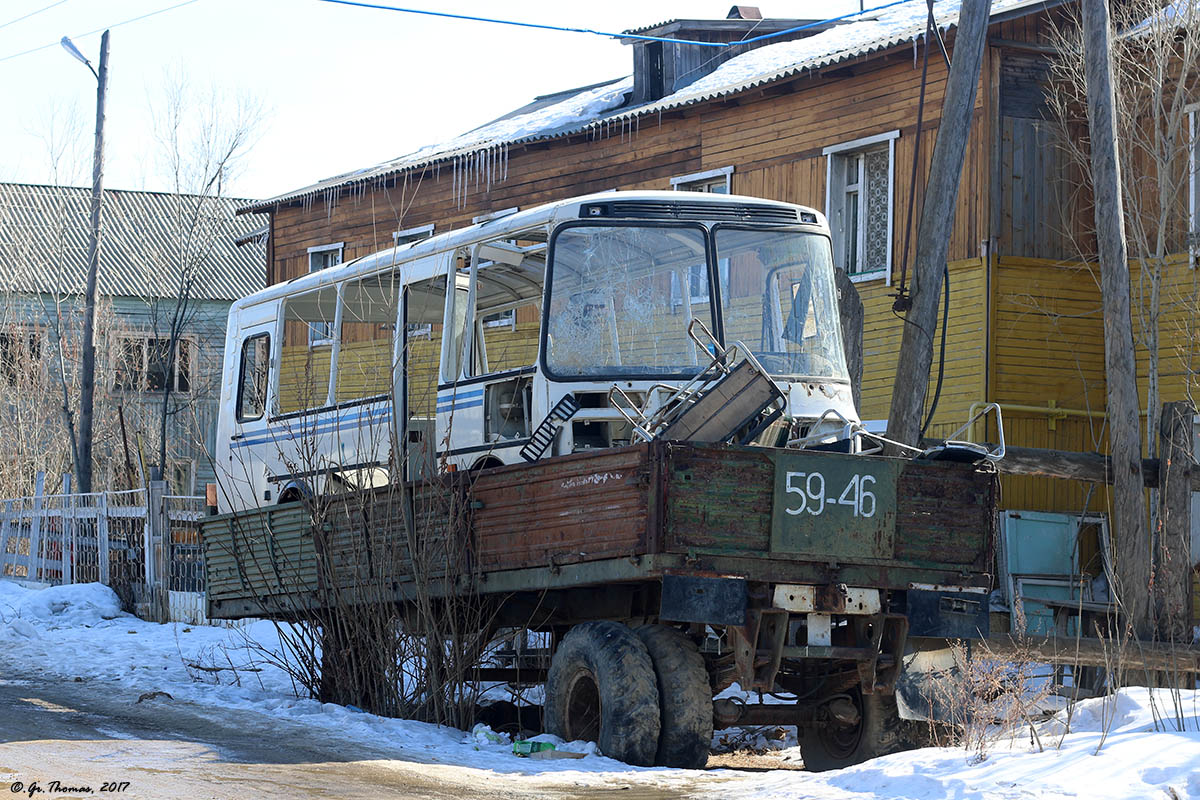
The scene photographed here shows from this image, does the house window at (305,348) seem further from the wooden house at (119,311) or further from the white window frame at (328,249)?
the wooden house at (119,311)

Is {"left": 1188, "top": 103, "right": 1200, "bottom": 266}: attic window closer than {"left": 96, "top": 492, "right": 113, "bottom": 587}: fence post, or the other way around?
{"left": 1188, "top": 103, "right": 1200, "bottom": 266}: attic window

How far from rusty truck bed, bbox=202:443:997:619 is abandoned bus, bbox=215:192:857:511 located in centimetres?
52

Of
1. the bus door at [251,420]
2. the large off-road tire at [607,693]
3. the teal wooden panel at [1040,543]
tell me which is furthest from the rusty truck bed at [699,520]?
the teal wooden panel at [1040,543]

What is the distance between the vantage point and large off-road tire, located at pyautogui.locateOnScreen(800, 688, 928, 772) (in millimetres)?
9594

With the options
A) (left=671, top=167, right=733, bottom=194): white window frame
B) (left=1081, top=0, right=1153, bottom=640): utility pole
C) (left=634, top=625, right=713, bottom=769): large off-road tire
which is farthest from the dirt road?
(left=671, top=167, right=733, bottom=194): white window frame

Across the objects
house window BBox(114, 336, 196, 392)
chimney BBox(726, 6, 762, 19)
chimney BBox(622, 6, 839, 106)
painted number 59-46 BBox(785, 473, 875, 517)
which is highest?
chimney BBox(726, 6, 762, 19)

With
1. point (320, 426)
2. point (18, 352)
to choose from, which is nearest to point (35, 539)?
point (320, 426)

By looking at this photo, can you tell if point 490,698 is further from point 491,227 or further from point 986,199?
point 986,199

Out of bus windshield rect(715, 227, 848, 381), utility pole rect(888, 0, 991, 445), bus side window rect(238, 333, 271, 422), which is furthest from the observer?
bus side window rect(238, 333, 271, 422)

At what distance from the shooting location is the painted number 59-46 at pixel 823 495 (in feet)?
28.9

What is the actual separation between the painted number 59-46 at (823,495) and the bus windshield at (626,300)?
1603 mm

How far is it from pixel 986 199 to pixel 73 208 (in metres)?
32.5

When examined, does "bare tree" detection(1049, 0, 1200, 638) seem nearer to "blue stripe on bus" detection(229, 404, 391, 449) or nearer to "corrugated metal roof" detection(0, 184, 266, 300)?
"blue stripe on bus" detection(229, 404, 391, 449)

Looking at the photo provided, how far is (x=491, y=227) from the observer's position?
11219 millimetres
